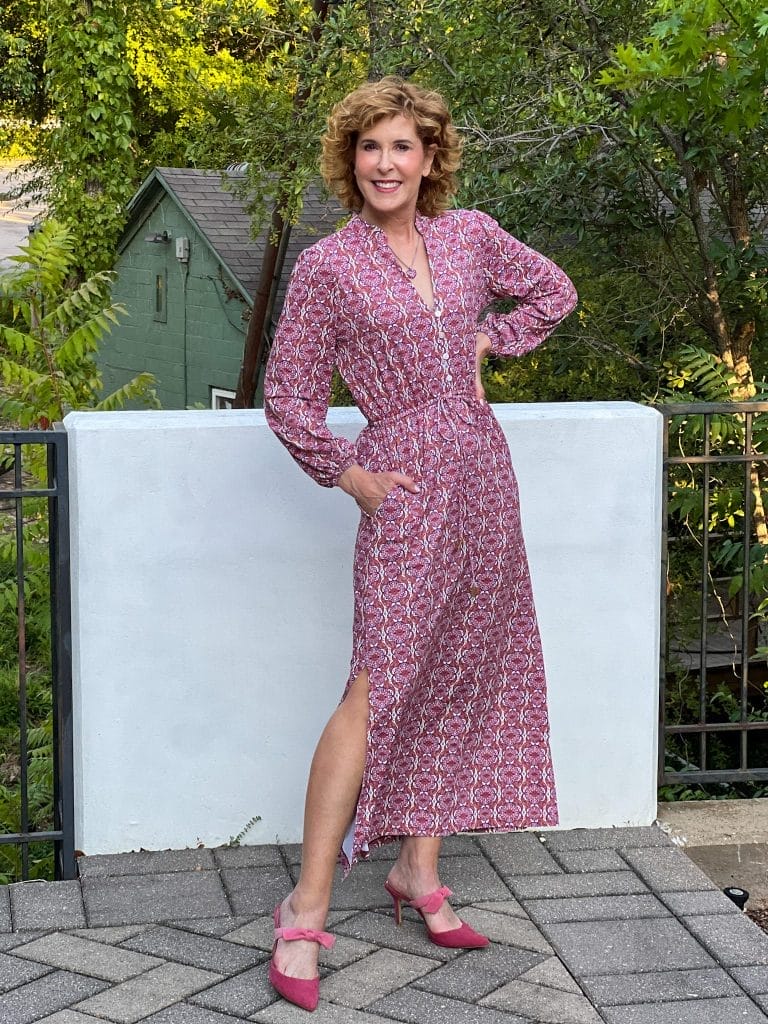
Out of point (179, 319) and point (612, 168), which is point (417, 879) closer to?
point (612, 168)

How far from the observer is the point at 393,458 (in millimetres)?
3463

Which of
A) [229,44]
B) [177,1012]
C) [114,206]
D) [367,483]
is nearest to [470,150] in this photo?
[367,483]

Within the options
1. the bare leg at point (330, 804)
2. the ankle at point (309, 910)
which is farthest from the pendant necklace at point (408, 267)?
the ankle at point (309, 910)

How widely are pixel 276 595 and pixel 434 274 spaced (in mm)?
1181

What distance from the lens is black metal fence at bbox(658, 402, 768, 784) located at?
4.73 meters

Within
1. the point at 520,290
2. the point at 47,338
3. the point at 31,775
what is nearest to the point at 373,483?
the point at 520,290

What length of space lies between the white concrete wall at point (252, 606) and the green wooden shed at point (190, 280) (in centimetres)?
1525

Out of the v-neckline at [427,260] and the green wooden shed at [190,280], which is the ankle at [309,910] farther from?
the green wooden shed at [190,280]

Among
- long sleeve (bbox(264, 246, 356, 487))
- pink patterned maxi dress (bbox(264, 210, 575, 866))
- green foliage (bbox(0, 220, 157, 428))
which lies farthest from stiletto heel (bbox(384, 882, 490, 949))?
green foliage (bbox(0, 220, 157, 428))

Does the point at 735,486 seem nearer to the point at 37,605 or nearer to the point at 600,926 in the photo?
the point at 600,926

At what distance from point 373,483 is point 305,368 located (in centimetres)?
32

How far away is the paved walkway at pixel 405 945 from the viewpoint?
3326mm

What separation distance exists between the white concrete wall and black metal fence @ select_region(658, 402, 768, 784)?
0.94 ft

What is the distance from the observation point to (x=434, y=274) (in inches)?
138
